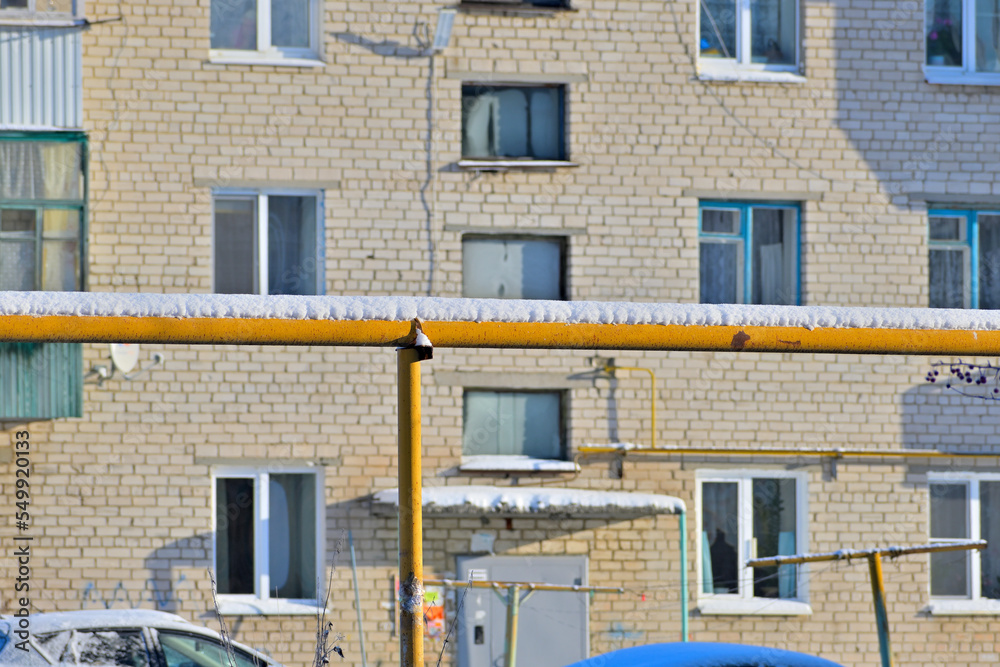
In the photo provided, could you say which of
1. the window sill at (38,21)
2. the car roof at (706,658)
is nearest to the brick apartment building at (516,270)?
the window sill at (38,21)

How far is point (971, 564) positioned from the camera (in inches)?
424

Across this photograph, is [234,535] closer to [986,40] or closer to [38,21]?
[38,21]

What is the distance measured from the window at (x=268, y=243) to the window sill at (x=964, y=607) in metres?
6.05

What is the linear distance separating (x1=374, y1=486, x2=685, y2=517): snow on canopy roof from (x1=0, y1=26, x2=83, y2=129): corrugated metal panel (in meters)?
4.09

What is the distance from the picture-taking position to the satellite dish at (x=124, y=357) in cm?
969

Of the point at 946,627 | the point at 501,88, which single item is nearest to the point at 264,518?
the point at 501,88

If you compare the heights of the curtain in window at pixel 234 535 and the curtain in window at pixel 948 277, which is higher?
the curtain in window at pixel 948 277

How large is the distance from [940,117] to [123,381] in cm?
757

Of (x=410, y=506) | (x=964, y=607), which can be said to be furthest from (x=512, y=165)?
(x=410, y=506)

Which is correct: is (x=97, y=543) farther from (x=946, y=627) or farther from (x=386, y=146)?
(x=946, y=627)

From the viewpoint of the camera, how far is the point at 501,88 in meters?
10.8

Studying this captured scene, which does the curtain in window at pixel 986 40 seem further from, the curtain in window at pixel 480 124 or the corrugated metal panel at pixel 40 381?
the corrugated metal panel at pixel 40 381

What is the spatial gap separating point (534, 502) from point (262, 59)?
4.45 meters

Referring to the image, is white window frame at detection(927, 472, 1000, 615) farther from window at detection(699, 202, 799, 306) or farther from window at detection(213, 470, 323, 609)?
window at detection(213, 470, 323, 609)
